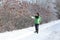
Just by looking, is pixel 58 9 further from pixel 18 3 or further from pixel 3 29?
pixel 3 29

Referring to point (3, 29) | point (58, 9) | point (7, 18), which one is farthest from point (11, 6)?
point (58, 9)

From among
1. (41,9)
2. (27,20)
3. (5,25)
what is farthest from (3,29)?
(41,9)

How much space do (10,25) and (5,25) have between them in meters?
0.73

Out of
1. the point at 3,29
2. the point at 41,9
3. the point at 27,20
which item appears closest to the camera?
the point at 3,29

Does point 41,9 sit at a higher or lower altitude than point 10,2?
lower

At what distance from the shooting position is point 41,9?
32.1m

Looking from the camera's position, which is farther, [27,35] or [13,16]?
[13,16]

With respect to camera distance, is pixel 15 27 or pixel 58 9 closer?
pixel 15 27

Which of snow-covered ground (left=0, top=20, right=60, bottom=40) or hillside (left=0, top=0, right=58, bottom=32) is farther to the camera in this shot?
hillside (left=0, top=0, right=58, bottom=32)

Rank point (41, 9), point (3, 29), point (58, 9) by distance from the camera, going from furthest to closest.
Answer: point (58, 9)
point (41, 9)
point (3, 29)

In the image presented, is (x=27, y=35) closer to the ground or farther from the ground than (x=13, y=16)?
farther from the ground

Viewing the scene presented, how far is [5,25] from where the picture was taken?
1930 cm

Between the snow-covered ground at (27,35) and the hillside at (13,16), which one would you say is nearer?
the snow-covered ground at (27,35)

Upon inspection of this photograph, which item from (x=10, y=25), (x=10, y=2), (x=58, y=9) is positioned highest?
A: (x=10, y=2)
